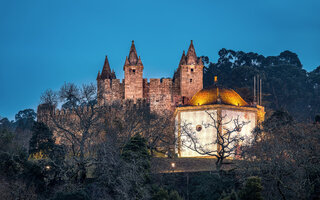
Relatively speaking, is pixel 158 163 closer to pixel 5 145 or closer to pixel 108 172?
pixel 108 172

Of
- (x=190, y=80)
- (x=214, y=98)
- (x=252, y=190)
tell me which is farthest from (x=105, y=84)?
(x=252, y=190)

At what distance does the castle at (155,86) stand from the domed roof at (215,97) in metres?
7.33

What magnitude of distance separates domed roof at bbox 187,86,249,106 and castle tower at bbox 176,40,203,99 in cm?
926

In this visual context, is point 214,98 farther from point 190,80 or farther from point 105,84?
point 105,84

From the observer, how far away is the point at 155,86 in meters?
59.3

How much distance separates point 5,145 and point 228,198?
2486cm

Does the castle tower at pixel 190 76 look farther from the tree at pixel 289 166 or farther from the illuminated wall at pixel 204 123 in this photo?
the tree at pixel 289 166

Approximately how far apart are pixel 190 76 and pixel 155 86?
3.95 meters

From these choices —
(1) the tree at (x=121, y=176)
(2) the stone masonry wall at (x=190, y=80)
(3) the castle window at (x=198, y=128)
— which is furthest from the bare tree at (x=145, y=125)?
(1) the tree at (x=121, y=176)

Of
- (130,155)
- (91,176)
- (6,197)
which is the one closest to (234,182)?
(130,155)

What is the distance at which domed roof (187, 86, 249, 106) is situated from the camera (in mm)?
48103

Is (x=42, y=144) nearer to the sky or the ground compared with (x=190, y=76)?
nearer to the ground

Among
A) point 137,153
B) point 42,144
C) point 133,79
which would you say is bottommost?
point 137,153

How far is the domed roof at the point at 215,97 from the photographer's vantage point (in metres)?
48.1
